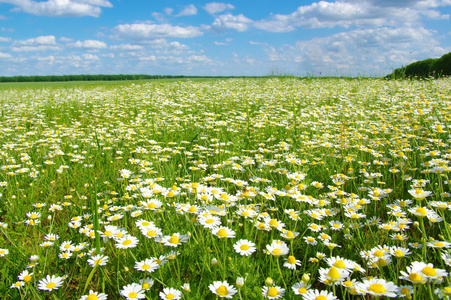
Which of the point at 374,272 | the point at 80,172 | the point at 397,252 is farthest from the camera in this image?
the point at 80,172

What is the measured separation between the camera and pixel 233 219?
2.29 m

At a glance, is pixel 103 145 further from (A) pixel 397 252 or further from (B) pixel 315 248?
(A) pixel 397 252

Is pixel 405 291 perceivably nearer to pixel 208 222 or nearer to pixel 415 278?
pixel 415 278

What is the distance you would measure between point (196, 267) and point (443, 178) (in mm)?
2560

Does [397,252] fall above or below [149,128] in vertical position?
below

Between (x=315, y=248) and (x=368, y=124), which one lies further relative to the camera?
(x=368, y=124)

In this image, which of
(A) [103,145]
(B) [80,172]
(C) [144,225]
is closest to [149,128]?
(A) [103,145]

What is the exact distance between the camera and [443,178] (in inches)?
109

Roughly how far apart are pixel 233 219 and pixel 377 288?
1.24 meters

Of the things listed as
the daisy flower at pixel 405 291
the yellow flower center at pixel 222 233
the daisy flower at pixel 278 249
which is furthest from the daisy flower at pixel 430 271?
the yellow flower center at pixel 222 233

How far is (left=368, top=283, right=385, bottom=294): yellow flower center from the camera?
1.18 m

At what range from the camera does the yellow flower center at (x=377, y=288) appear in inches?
46.6

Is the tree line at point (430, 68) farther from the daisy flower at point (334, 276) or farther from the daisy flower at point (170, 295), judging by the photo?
the daisy flower at point (170, 295)

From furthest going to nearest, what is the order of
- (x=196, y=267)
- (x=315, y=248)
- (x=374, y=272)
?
(x=315, y=248)
(x=196, y=267)
(x=374, y=272)
